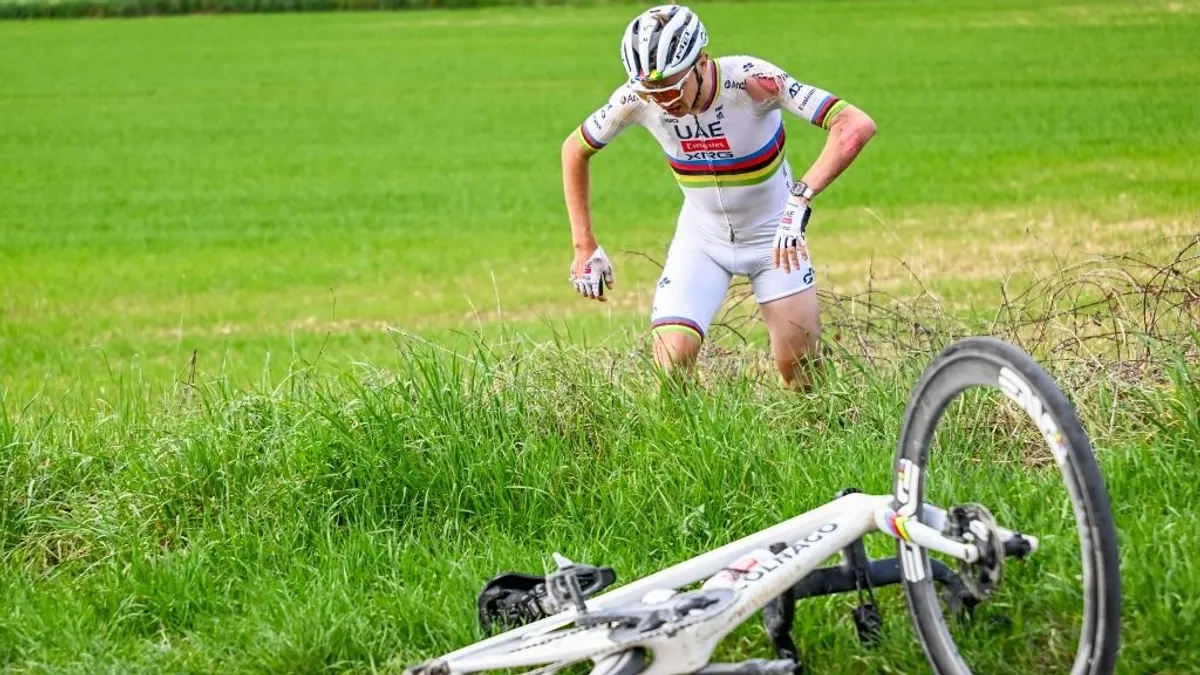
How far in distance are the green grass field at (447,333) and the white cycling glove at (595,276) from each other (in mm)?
278

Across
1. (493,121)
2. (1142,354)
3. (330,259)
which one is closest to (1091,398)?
(1142,354)

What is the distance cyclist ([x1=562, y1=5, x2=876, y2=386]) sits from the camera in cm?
623

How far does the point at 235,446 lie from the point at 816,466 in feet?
7.16

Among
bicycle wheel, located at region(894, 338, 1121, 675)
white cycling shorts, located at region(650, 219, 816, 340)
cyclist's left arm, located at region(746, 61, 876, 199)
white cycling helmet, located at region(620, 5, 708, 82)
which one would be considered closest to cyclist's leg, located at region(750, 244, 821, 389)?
white cycling shorts, located at region(650, 219, 816, 340)

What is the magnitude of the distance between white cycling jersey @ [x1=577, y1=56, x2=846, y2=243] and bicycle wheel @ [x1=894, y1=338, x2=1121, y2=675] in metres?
2.50

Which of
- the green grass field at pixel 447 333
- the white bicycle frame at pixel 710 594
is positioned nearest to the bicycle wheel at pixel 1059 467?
the white bicycle frame at pixel 710 594

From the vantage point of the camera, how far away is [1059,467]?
13.0ft

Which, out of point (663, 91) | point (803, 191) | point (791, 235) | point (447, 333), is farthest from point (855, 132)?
point (447, 333)

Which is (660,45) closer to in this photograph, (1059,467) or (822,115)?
(822,115)

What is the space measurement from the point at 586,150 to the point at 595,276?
2.20 ft

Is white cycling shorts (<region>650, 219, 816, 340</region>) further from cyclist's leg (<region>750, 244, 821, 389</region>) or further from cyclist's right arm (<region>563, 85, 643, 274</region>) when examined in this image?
cyclist's right arm (<region>563, 85, 643, 274</region>)

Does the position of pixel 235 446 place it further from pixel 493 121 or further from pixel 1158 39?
pixel 1158 39

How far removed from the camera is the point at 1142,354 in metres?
6.29

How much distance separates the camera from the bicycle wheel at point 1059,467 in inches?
139
